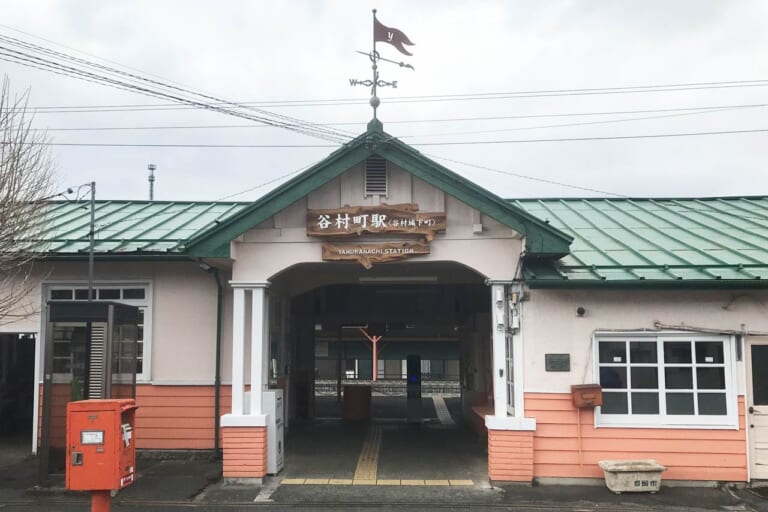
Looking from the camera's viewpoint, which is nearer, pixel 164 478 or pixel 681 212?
pixel 164 478

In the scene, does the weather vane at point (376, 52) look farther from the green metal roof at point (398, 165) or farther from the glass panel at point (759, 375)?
the glass panel at point (759, 375)

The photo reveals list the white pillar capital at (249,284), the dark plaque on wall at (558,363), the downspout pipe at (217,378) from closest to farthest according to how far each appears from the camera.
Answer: the dark plaque on wall at (558,363), the white pillar capital at (249,284), the downspout pipe at (217,378)

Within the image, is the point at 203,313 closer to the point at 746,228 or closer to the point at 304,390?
the point at 304,390

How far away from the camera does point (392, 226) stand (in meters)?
10.1

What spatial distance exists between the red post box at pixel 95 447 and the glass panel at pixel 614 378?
7094mm

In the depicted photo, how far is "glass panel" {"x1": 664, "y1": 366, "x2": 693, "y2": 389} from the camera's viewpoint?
10.1 m

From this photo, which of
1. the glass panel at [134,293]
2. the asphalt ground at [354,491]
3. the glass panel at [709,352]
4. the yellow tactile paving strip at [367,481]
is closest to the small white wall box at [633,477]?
the asphalt ground at [354,491]

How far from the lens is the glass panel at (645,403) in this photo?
10.0 meters

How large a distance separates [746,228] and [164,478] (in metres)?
11.6

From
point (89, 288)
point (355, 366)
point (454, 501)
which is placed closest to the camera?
point (454, 501)

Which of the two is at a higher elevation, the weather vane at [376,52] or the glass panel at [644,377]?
the weather vane at [376,52]

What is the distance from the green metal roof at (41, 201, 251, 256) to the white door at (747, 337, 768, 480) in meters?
8.87

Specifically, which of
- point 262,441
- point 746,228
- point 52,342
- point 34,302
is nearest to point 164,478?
point 262,441

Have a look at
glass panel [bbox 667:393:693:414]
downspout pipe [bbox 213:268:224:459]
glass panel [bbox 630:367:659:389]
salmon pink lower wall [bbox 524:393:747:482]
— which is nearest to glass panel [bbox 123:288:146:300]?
downspout pipe [bbox 213:268:224:459]
